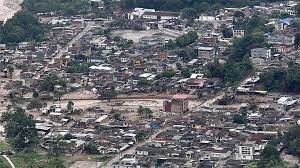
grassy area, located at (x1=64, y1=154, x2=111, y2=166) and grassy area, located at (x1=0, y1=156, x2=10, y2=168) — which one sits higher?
grassy area, located at (x1=0, y1=156, x2=10, y2=168)

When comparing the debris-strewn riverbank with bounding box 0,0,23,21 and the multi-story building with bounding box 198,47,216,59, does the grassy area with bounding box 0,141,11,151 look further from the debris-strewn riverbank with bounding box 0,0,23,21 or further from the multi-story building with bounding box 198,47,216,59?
the debris-strewn riverbank with bounding box 0,0,23,21

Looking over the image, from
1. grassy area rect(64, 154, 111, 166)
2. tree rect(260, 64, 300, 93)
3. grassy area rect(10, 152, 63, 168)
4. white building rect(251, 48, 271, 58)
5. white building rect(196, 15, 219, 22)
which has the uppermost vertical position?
white building rect(196, 15, 219, 22)

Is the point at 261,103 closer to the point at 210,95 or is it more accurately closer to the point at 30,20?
the point at 210,95

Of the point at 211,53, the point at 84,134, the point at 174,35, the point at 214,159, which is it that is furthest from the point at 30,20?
the point at 214,159

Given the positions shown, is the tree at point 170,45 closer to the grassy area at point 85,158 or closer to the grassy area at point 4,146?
the grassy area at point 4,146

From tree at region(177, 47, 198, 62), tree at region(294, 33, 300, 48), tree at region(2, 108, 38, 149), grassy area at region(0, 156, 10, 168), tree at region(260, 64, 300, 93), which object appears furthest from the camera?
tree at region(294, 33, 300, 48)

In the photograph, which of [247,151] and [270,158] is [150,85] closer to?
[247,151]

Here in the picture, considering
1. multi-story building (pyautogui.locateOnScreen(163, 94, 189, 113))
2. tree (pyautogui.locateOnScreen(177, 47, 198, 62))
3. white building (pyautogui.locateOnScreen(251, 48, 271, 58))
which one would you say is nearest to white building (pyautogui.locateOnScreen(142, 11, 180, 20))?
tree (pyautogui.locateOnScreen(177, 47, 198, 62))
